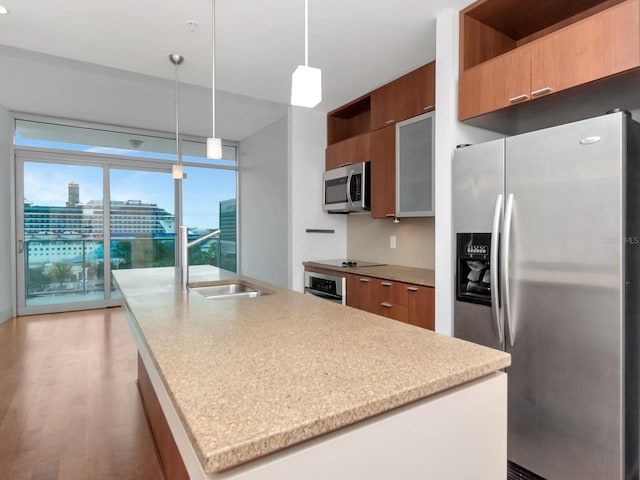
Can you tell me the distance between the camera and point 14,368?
3.11m

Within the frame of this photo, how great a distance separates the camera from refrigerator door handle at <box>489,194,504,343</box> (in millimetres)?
1856

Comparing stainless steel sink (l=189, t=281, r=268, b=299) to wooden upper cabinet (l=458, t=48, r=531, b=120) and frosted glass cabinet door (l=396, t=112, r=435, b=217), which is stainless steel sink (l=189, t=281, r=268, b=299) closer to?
frosted glass cabinet door (l=396, t=112, r=435, b=217)

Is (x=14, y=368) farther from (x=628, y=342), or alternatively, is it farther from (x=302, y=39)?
(x=628, y=342)

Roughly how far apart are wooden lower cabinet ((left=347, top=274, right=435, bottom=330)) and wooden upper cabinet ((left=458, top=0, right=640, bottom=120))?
1.21m

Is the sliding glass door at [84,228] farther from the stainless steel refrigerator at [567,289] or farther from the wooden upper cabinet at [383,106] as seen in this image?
the stainless steel refrigerator at [567,289]

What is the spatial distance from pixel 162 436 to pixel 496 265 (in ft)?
6.15

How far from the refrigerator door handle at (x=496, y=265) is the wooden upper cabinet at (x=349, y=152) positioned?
172 cm

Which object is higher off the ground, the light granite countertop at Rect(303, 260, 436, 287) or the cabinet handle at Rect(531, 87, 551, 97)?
the cabinet handle at Rect(531, 87, 551, 97)

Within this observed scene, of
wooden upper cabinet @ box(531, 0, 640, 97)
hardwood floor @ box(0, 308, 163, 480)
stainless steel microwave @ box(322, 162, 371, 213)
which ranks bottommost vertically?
hardwood floor @ box(0, 308, 163, 480)

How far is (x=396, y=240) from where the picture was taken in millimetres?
3557

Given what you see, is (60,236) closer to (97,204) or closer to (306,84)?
(97,204)

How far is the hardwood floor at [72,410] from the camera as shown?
1.86 m

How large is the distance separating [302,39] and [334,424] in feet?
8.38

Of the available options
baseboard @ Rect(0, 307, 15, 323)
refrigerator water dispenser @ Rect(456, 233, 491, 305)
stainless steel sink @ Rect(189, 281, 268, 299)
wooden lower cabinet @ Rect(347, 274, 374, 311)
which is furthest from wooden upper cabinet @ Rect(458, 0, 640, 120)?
baseboard @ Rect(0, 307, 15, 323)
